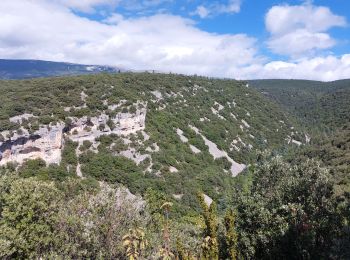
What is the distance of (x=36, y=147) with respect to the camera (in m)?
60.5

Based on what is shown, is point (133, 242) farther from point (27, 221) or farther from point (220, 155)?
point (220, 155)

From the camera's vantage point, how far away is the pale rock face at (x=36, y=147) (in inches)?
2239

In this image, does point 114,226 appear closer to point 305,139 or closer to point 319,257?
point 319,257

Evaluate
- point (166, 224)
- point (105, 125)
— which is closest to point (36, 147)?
point (105, 125)

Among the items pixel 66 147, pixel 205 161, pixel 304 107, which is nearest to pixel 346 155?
pixel 205 161

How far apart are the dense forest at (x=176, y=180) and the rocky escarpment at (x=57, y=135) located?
835mm

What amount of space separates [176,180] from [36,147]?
26.5 meters

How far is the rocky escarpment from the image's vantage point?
57.4 metres

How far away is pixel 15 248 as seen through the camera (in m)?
19.0

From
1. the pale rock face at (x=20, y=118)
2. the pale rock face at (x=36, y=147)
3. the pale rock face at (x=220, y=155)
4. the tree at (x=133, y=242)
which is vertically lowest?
the pale rock face at (x=220, y=155)

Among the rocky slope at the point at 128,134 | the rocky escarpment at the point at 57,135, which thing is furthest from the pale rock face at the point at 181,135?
the rocky escarpment at the point at 57,135

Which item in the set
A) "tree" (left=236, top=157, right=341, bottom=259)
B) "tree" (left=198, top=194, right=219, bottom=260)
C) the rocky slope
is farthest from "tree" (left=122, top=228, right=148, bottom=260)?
the rocky slope

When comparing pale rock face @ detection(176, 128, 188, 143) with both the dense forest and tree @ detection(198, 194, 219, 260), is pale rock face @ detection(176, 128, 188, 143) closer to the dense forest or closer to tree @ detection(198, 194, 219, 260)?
the dense forest

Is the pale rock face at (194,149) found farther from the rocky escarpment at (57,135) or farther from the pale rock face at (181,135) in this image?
the rocky escarpment at (57,135)
